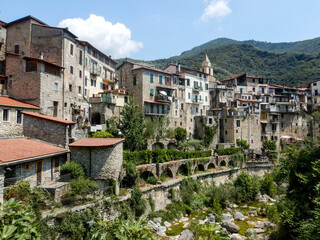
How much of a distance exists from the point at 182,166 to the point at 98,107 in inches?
627

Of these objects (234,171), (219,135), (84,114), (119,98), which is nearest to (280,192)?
(234,171)

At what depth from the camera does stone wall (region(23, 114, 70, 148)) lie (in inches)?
830

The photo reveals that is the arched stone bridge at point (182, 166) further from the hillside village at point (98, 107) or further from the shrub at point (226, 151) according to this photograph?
the shrub at point (226, 151)

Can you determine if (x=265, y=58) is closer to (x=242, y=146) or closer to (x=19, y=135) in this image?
(x=242, y=146)

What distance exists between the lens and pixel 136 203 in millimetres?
20656

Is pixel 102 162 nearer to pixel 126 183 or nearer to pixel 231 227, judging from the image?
pixel 126 183

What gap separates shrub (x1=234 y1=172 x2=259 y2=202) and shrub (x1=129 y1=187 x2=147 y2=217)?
16.8 m

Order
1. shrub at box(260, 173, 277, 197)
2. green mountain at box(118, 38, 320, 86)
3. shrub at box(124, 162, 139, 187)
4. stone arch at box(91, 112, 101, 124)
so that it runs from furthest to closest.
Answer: green mountain at box(118, 38, 320, 86), stone arch at box(91, 112, 101, 124), shrub at box(260, 173, 277, 197), shrub at box(124, 162, 139, 187)

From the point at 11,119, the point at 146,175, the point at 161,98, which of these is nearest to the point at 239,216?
the point at 146,175

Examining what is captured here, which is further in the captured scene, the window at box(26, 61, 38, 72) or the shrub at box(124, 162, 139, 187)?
the window at box(26, 61, 38, 72)

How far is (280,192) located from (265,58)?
327 feet

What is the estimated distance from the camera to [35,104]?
2573cm

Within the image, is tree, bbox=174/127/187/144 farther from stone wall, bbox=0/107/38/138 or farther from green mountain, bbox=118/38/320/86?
green mountain, bbox=118/38/320/86

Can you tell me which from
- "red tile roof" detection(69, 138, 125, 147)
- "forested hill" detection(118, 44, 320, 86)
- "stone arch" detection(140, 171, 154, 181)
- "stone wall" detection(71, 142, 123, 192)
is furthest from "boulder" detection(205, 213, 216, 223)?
"forested hill" detection(118, 44, 320, 86)
